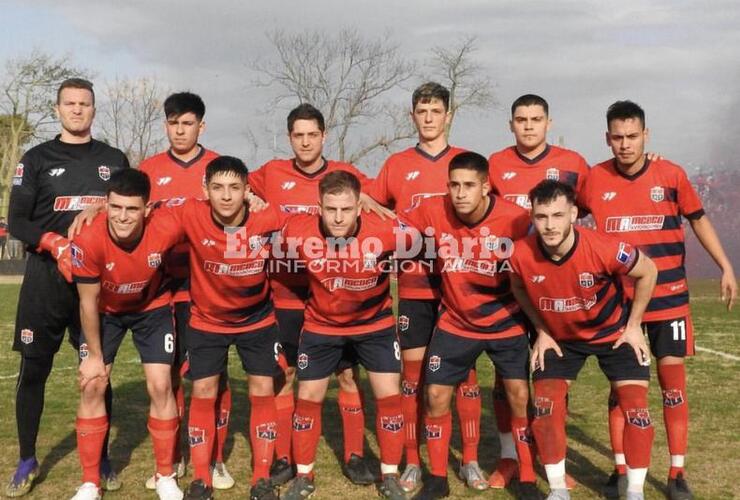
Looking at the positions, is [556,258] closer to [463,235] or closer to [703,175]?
[463,235]

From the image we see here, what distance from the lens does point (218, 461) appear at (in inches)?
203

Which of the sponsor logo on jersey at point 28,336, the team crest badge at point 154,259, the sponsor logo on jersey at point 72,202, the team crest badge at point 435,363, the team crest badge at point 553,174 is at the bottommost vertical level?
the team crest badge at point 435,363

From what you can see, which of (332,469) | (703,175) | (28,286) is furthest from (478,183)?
(703,175)

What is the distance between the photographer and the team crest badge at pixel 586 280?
4.39 m

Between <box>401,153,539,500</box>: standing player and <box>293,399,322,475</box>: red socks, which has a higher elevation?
<box>401,153,539,500</box>: standing player

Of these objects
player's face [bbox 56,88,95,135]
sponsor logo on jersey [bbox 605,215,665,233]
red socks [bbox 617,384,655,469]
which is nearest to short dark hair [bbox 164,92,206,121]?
player's face [bbox 56,88,95,135]

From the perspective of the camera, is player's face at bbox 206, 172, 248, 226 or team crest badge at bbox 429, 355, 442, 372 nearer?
player's face at bbox 206, 172, 248, 226

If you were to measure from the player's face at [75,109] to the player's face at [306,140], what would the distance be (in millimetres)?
1351

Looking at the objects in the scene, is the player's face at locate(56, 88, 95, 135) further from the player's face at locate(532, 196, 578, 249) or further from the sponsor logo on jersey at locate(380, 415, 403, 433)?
the player's face at locate(532, 196, 578, 249)

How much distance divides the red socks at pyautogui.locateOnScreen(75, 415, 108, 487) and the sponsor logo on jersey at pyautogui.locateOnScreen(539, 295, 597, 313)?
9.21ft

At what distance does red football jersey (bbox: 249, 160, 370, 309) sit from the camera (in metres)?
5.33

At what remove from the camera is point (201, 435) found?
187 inches

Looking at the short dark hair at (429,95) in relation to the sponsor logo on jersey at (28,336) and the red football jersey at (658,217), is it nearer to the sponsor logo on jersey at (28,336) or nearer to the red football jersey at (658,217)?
the red football jersey at (658,217)

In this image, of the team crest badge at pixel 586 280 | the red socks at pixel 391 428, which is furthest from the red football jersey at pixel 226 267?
the team crest badge at pixel 586 280
